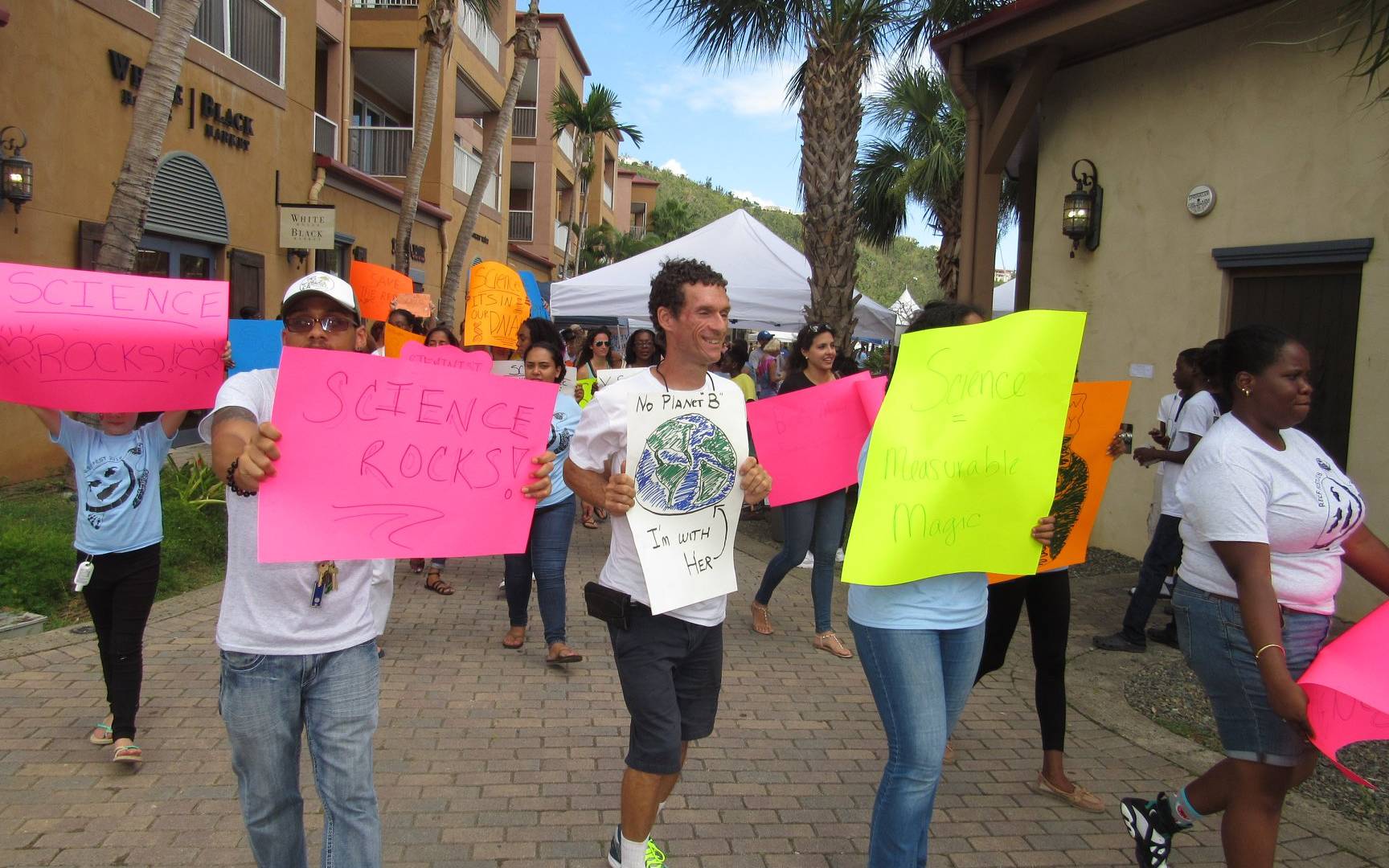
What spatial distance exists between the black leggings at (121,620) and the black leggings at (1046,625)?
350cm

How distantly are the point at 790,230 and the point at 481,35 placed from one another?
330ft

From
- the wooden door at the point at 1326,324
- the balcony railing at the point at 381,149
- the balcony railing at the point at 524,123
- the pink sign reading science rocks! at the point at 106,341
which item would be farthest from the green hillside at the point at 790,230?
the pink sign reading science rocks! at the point at 106,341

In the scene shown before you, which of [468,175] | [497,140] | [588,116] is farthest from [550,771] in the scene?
[588,116]

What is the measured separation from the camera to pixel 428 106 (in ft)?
47.3

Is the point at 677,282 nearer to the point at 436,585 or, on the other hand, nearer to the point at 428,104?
the point at 436,585

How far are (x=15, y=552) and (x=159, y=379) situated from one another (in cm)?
359

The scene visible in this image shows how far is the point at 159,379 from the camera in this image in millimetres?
3490

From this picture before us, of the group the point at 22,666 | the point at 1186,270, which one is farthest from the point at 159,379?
the point at 1186,270

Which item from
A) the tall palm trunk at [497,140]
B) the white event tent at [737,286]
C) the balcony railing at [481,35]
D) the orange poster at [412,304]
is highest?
the balcony railing at [481,35]

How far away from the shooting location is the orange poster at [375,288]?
9.71m

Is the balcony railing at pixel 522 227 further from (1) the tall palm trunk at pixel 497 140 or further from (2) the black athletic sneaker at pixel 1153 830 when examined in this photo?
(2) the black athletic sneaker at pixel 1153 830

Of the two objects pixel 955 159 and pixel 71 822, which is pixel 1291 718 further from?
pixel 955 159

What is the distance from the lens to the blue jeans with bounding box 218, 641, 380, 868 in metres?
2.49

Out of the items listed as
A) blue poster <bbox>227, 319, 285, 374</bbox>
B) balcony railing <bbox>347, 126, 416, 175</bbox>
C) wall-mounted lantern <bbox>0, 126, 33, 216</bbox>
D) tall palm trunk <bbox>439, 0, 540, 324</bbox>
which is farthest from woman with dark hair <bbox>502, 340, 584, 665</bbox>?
balcony railing <bbox>347, 126, 416, 175</bbox>
